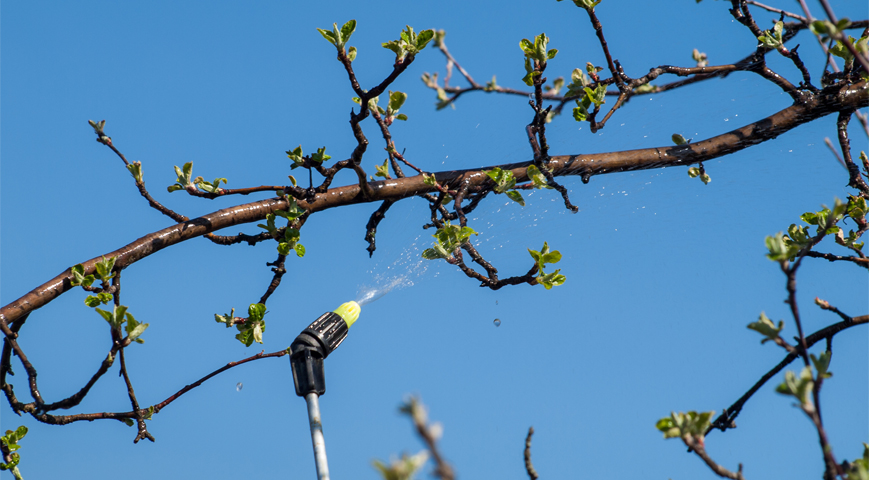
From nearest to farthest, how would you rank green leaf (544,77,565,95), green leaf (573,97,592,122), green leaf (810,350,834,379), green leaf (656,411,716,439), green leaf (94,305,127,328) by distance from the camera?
1. green leaf (810,350,834,379)
2. green leaf (656,411,716,439)
3. green leaf (94,305,127,328)
4. green leaf (573,97,592,122)
5. green leaf (544,77,565,95)

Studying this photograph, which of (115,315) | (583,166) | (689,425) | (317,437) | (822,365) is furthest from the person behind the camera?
→ (583,166)

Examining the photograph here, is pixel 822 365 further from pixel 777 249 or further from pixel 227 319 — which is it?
pixel 227 319

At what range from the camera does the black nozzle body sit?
221 cm

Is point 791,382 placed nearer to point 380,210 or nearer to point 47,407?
point 380,210

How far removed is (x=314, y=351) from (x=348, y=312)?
251 mm

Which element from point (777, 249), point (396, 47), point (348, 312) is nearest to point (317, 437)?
point (348, 312)

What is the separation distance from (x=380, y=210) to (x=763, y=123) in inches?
57.8

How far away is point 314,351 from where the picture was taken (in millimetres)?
2270

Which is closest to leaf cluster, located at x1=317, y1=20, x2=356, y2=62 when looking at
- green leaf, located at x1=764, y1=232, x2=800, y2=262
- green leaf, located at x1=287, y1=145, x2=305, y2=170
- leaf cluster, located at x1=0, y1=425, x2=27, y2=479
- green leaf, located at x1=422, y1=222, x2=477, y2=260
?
green leaf, located at x1=287, y1=145, x2=305, y2=170

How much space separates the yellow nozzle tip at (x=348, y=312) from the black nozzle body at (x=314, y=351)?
0.06 meters

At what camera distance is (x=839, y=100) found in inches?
96.3

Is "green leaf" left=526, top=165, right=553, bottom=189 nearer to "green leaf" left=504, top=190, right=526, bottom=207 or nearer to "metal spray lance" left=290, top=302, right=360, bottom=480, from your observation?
"green leaf" left=504, top=190, right=526, bottom=207

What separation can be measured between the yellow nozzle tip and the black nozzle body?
0.19ft

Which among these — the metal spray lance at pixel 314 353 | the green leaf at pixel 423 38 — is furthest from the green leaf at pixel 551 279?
the green leaf at pixel 423 38
